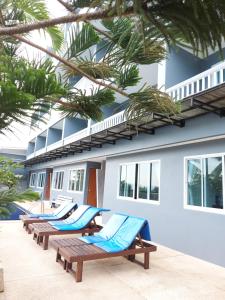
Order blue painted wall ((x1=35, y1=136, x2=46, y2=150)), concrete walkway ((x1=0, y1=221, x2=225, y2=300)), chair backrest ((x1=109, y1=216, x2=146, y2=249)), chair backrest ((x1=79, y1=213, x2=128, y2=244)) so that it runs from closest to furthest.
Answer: concrete walkway ((x1=0, y1=221, x2=225, y2=300)) → chair backrest ((x1=109, y1=216, x2=146, y2=249)) → chair backrest ((x1=79, y1=213, x2=128, y2=244)) → blue painted wall ((x1=35, y1=136, x2=46, y2=150))

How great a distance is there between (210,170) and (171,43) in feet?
19.9

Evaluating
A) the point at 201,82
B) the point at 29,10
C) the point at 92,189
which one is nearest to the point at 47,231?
the point at 29,10

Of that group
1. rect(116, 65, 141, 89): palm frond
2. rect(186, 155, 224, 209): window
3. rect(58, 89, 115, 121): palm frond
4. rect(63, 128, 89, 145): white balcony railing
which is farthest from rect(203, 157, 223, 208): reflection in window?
rect(63, 128, 89, 145): white balcony railing

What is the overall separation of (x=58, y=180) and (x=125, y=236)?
48.6 ft

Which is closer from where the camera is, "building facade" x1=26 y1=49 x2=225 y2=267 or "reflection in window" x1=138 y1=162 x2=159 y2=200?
"building facade" x1=26 y1=49 x2=225 y2=267

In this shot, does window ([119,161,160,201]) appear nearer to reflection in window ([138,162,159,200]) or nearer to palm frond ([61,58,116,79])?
reflection in window ([138,162,159,200])

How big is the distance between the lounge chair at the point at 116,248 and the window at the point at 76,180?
972 cm

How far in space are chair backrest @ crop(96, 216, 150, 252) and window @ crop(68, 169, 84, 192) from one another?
31.9 feet

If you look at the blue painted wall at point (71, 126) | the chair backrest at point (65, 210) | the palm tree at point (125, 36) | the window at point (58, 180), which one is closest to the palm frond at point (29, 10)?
the palm tree at point (125, 36)

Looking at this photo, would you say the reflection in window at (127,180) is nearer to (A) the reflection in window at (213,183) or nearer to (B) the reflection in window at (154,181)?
(B) the reflection in window at (154,181)

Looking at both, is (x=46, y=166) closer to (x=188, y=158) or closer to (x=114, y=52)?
(x=188, y=158)

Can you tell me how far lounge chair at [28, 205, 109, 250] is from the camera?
6.45 metres

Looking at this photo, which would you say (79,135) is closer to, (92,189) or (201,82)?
(92,189)

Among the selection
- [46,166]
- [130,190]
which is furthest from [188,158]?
[46,166]
